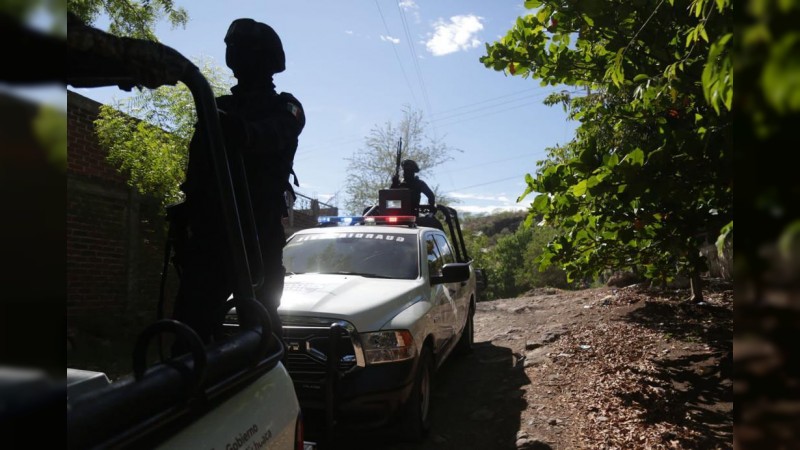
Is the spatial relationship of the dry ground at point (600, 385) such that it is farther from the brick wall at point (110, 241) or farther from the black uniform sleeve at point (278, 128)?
the black uniform sleeve at point (278, 128)

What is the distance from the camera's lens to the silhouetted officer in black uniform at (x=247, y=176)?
1.88 m

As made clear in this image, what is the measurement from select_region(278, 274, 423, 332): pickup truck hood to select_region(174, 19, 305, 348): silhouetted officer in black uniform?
5.01 ft

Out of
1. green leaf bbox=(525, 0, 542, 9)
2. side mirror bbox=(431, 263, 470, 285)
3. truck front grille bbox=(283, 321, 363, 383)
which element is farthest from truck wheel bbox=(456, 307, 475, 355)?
Answer: green leaf bbox=(525, 0, 542, 9)

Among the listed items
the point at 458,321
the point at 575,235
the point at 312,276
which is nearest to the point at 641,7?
the point at 575,235

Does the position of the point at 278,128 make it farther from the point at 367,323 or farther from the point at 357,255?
the point at 357,255

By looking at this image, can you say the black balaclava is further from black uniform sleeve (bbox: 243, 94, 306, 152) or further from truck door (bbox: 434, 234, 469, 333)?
truck door (bbox: 434, 234, 469, 333)

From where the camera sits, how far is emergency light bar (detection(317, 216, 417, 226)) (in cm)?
575

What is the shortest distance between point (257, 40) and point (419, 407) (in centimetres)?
295

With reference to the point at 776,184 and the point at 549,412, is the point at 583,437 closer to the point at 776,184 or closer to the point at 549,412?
the point at 549,412

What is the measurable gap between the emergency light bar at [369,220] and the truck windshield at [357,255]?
0.45 m

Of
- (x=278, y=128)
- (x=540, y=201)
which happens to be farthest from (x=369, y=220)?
(x=278, y=128)

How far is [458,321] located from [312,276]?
2122 mm

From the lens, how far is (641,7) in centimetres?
286

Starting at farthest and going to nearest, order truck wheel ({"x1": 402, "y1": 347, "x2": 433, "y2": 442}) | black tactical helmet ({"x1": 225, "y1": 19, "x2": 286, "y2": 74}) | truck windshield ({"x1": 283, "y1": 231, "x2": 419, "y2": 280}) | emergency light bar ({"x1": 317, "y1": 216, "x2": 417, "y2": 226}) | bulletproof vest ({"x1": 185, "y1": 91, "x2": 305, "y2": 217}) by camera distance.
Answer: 1. emergency light bar ({"x1": 317, "y1": 216, "x2": 417, "y2": 226})
2. truck windshield ({"x1": 283, "y1": 231, "x2": 419, "y2": 280})
3. truck wheel ({"x1": 402, "y1": 347, "x2": 433, "y2": 442})
4. black tactical helmet ({"x1": 225, "y1": 19, "x2": 286, "y2": 74})
5. bulletproof vest ({"x1": 185, "y1": 91, "x2": 305, "y2": 217})
